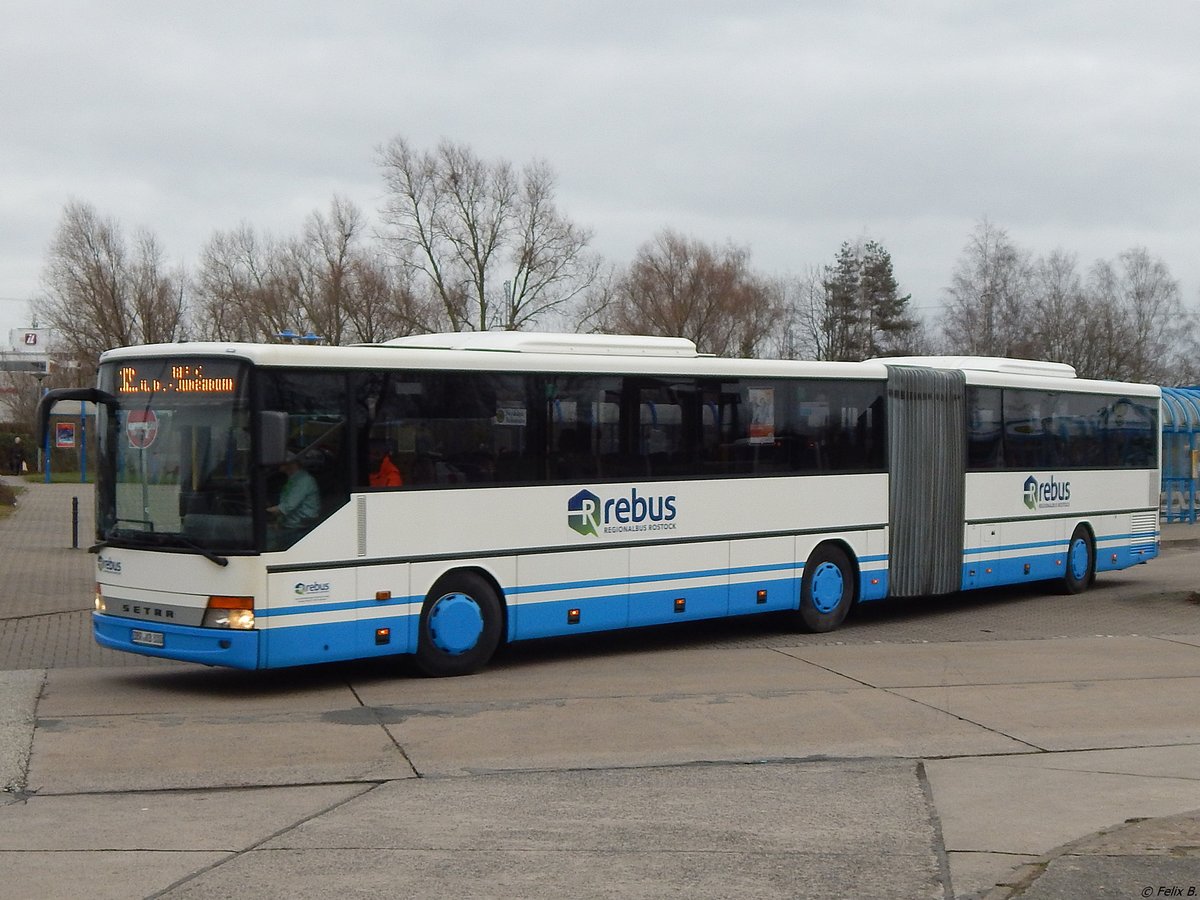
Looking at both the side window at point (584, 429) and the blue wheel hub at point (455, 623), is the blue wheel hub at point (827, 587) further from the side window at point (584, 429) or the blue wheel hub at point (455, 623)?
the blue wheel hub at point (455, 623)

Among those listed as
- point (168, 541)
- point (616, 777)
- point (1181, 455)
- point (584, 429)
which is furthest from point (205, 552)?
point (1181, 455)

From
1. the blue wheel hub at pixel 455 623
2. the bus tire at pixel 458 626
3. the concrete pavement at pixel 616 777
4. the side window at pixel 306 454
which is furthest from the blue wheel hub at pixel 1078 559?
the side window at pixel 306 454

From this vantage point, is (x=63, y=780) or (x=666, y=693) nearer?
(x=63, y=780)

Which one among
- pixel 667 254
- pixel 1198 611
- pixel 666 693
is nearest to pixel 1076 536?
pixel 1198 611

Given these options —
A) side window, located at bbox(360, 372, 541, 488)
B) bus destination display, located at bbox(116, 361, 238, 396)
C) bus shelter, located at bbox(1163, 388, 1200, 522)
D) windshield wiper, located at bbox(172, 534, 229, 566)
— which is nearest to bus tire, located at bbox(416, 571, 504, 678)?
side window, located at bbox(360, 372, 541, 488)

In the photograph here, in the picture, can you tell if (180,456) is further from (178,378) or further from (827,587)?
(827,587)

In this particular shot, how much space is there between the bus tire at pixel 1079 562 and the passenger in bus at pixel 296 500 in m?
11.7

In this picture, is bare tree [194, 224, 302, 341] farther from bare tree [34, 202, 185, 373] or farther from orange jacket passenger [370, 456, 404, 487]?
orange jacket passenger [370, 456, 404, 487]

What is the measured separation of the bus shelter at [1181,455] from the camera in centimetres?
3278

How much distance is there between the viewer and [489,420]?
1283cm

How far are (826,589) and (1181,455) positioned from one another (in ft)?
71.3

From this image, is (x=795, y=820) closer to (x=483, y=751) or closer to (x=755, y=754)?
(x=755, y=754)

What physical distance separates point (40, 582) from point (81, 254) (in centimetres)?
3890

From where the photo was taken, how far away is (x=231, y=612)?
11.2 metres
